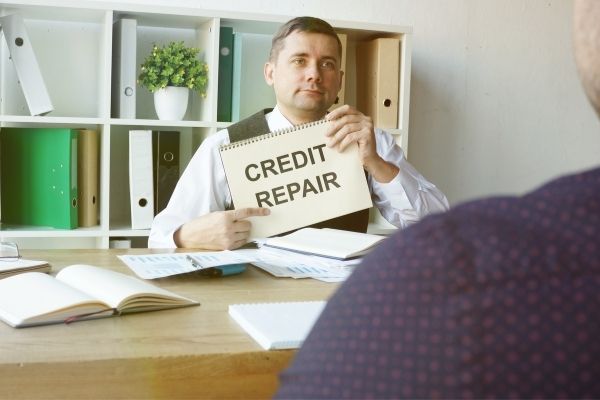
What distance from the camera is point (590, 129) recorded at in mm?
3363

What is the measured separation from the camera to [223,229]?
171 cm

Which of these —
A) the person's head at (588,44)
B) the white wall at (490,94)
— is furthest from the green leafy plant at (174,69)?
the person's head at (588,44)

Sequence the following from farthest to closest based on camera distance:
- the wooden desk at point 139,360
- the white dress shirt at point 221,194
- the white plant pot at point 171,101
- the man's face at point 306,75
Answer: the white plant pot at point 171,101 → the man's face at point 306,75 → the white dress shirt at point 221,194 → the wooden desk at point 139,360

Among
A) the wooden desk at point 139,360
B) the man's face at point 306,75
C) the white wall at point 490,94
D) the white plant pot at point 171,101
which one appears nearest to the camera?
the wooden desk at point 139,360

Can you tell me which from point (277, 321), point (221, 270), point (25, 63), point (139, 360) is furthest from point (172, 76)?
point (139, 360)

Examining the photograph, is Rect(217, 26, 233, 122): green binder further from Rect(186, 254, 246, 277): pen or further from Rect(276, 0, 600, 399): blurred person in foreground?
Rect(276, 0, 600, 399): blurred person in foreground

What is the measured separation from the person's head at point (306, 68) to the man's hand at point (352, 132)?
372mm

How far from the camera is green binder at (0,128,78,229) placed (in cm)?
239

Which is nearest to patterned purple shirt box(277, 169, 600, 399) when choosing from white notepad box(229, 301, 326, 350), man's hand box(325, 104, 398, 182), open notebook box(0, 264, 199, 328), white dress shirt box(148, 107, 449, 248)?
→ white notepad box(229, 301, 326, 350)

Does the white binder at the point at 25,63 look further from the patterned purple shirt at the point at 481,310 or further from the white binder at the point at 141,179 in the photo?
the patterned purple shirt at the point at 481,310

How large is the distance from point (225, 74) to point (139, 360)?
1.75 meters

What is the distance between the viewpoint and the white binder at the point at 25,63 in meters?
2.34

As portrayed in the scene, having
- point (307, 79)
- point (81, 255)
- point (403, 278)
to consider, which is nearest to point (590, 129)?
point (307, 79)

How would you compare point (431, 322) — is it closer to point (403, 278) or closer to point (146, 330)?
point (403, 278)
